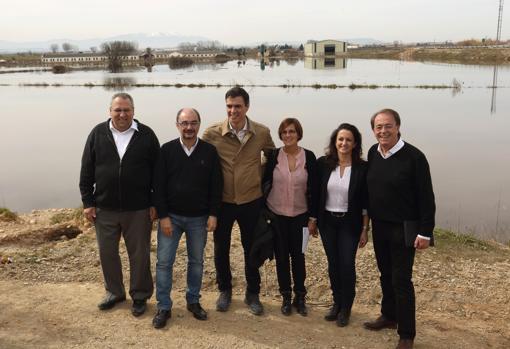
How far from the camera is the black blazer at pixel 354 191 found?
3.99 meters

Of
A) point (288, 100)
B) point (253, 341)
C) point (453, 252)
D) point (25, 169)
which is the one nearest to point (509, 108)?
point (288, 100)

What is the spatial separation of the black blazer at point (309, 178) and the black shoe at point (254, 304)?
1.06m

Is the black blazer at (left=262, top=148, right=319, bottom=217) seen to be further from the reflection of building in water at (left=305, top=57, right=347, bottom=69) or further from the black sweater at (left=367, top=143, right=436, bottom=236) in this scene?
the reflection of building in water at (left=305, top=57, right=347, bottom=69)

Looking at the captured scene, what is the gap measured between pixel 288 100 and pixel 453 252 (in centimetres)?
Result: 2242

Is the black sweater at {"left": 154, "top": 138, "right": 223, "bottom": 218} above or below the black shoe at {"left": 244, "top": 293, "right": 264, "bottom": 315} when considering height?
above

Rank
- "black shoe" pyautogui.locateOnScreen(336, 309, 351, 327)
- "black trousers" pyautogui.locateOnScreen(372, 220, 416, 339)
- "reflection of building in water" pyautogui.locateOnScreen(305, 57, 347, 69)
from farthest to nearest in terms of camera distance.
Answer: "reflection of building in water" pyautogui.locateOnScreen(305, 57, 347, 69) → "black shoe" pyautogui.locateOnScreen(336, 309, 351, 327) → "black trousers" pyautogui.locateOnScreen(372, 220, 416, 339)

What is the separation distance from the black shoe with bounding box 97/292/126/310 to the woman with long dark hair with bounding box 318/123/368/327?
218 centimetres

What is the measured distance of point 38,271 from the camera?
5570 millimetres

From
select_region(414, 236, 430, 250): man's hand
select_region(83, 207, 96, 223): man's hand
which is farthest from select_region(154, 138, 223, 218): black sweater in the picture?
select_region(414, 236, 430, 250): man's hand

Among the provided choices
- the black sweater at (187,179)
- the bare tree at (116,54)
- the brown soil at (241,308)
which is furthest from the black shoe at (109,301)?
the bare tree at (116,54)

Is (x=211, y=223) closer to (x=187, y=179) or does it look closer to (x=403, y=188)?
(x=187, y=179)

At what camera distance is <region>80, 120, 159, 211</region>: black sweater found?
13.5ft

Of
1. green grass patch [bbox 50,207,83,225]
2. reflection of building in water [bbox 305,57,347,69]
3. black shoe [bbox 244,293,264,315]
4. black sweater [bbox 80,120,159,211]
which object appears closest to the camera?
black sweater [bbox 80,120,159,211]

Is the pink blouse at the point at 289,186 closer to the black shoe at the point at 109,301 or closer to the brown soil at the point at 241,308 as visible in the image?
the brown soil at the point at 241,308
